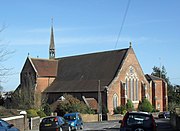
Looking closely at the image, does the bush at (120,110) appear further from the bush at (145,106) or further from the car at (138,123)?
the car at (138,123)

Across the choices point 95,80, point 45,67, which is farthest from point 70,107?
point 45,67

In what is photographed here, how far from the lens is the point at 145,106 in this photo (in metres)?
75.8

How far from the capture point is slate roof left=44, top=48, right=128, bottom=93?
7584cm

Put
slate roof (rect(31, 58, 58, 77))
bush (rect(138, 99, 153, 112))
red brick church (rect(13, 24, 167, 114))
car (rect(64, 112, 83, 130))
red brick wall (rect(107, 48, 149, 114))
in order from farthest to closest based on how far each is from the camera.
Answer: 1. slate roof (rect(31, 58, 58, 77))
2. bush (rect(138, 99, 153, 112))
3. red brick church (rect(13, 24, 167, 114))
4. red brick wall (rect(107, 48, 149, 114))
5. car (rect(64, 112, 83, 130))

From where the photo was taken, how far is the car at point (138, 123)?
58.0 feet

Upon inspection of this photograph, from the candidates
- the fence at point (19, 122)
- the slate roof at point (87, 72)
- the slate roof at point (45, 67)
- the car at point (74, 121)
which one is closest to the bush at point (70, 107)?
the slate roof at point (87, 72)

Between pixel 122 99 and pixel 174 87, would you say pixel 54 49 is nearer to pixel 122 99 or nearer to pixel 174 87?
pixel 122 99

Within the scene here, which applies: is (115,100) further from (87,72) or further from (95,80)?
(87,72)

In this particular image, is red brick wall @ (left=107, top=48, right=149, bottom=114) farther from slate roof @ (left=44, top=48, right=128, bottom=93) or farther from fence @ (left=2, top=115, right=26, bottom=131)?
fence @ (left=2, top=115, right=26, bottom=131)

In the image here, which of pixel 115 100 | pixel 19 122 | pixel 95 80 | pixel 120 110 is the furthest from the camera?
pixel 95 80

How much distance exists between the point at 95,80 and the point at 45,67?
1490 cm

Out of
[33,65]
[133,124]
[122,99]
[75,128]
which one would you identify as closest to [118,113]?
[122,99]

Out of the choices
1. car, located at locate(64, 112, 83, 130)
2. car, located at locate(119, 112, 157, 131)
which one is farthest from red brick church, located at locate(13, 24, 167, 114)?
car, located at locate(119, 112, 157, 131)

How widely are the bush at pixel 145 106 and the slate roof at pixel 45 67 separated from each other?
21.2m
